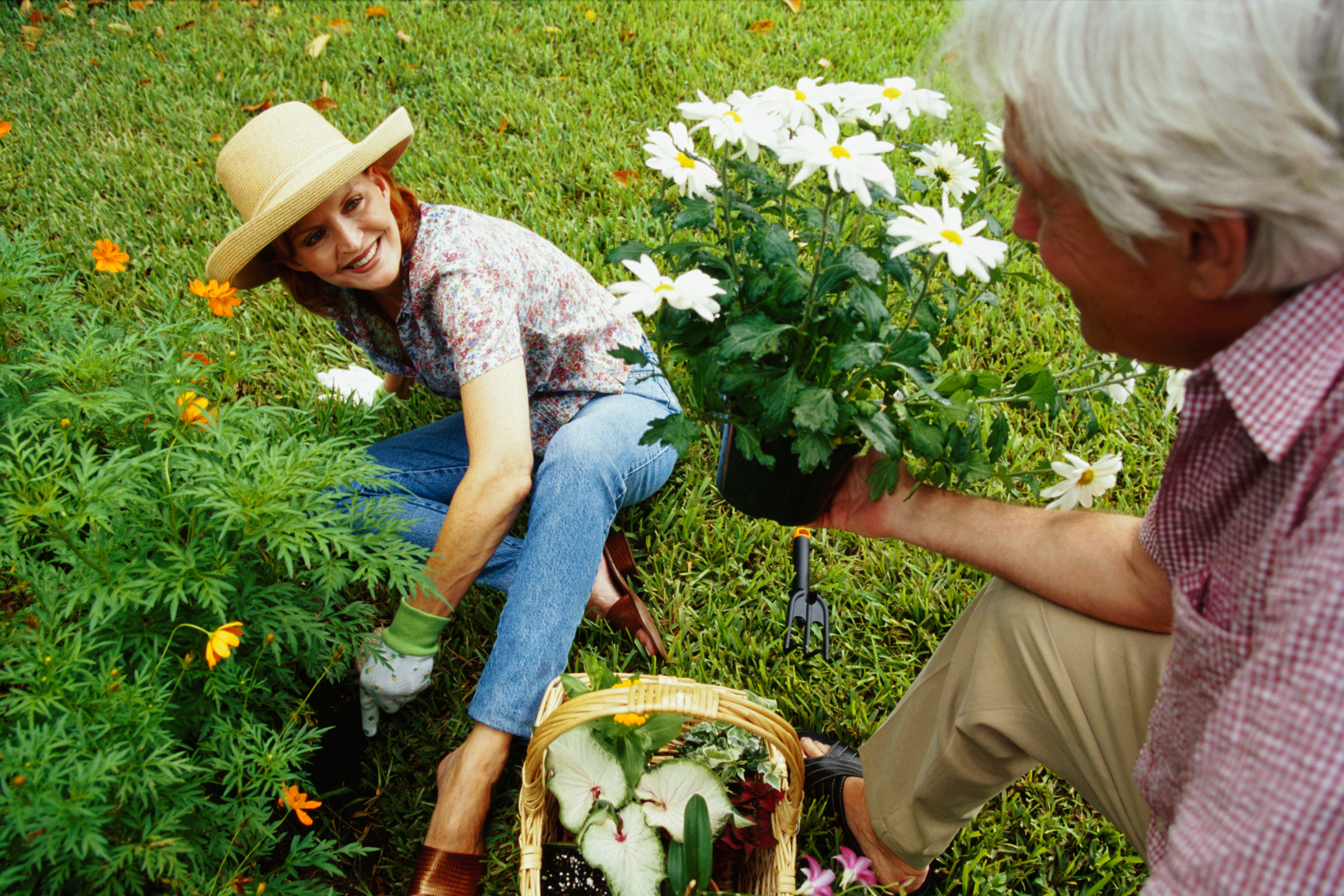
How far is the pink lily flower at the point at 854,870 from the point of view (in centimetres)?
136

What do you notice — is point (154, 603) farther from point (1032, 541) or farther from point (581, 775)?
point (1032, 541)

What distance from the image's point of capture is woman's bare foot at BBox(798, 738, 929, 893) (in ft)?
4.92

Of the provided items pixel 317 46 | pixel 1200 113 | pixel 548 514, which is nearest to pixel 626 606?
pixel 548 514

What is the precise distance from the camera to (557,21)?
397 centimetres

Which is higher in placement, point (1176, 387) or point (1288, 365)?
point (1288, 365)

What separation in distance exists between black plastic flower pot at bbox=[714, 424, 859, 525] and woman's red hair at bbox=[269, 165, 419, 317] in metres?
0.87

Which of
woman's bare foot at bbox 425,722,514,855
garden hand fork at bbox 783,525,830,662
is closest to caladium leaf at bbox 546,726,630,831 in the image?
woman's bare foot at bbox 425,722,514,855

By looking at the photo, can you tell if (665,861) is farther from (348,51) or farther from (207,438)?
(348,51)

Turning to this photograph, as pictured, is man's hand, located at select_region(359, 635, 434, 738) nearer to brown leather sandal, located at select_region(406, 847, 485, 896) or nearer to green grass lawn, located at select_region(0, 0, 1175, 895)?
green grass lawn, located at select_region(0, 0, 1175, 895)

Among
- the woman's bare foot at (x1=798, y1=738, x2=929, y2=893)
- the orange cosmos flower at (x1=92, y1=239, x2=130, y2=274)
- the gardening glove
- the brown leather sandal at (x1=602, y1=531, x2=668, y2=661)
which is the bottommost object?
the woman's bare foot at (x1=798, y1=738, x2=929, y2=893)

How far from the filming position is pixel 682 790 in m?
1.42

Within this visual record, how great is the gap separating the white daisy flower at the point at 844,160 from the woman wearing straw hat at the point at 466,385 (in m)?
0.52

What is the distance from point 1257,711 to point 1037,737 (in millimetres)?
604

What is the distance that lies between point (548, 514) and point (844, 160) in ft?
3.18
